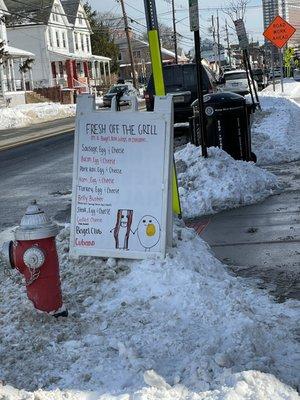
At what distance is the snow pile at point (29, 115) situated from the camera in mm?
31587

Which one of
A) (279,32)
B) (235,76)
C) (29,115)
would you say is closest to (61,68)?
(29,115)

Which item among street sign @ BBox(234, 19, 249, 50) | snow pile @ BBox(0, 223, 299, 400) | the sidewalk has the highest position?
street sign @ BBox(234, 19, 249, 50)

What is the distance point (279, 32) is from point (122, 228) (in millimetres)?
20111

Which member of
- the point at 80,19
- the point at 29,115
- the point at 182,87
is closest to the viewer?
the point at 182,87

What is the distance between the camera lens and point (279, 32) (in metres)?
23.3

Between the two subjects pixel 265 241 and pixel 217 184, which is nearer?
pixel 265 241

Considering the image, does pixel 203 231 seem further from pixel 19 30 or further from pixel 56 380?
pixel 19 30

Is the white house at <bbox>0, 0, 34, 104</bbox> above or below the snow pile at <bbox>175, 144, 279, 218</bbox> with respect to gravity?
above

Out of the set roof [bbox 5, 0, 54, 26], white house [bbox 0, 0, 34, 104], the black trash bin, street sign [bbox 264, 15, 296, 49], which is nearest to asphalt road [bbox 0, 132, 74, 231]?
the black trash bin

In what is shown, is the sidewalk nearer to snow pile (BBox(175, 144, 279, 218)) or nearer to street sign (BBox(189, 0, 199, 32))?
snow pile (BBox(175, 144, 279, 218))

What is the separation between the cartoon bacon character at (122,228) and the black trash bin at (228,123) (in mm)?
5086

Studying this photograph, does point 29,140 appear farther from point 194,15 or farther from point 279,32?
point 194,15

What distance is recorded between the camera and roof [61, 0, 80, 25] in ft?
223

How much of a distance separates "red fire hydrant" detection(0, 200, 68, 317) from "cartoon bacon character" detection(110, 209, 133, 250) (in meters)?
0.71
